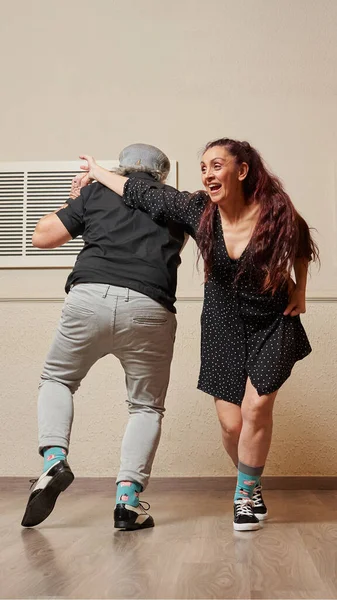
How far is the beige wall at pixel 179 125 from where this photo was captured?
336cm

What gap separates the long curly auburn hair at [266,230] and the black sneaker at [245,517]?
606 mm

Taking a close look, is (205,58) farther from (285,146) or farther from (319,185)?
(319,185)

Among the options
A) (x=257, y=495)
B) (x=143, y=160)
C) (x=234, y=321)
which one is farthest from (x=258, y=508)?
(x=143, y=160)

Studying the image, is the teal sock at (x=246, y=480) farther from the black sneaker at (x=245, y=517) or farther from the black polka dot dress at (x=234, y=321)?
the black polka dot dress at (x=234, y=321)

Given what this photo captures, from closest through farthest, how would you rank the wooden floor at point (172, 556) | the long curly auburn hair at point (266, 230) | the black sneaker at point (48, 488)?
the wooden floor at point (172, 556)
the black sneaker at point (48, 488)
the long curly auburn hair at point (266, 230)

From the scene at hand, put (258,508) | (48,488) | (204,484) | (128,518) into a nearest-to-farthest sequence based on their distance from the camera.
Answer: (48,488) → (128,518) → (258,508) → (204,484)

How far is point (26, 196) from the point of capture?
11.6ft

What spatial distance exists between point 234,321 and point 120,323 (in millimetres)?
353

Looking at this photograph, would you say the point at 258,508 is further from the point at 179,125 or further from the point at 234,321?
the point at 179,125

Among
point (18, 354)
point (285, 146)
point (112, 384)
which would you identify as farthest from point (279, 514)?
point (285, 146)

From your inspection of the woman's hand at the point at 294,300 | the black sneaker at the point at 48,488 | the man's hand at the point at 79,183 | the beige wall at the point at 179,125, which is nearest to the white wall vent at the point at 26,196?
the beige wall at the point at 179,125

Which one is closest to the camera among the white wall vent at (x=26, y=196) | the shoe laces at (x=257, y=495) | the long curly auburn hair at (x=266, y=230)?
the long curly auburn hair at (x=266, y=230)

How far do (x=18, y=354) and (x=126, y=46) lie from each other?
1511 mm

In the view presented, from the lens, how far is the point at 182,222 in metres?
2.28
